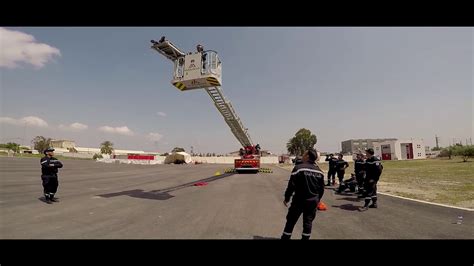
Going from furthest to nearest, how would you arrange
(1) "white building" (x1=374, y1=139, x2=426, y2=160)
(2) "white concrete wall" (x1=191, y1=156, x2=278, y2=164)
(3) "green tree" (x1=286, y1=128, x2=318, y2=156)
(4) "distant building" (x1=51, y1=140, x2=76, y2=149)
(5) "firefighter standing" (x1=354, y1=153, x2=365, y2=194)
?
(4) "distant building" (x1=51, y1=140, x2=76, y2=149)
(3) "green tree" (x1=286, y1=128, x2=318, y2=156)
(1) "white building" (x1=374, y1=139, x2=426, y2=160)
(2) "white concrete wall" (x1=191, y1=156, x2=278, y2=164)
(5) "firefighter standing" (x1=354, y1=153, x2=365, y2=194)

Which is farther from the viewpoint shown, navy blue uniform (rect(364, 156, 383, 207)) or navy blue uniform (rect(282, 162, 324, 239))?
navy blue uniform (rect(364, 156, 383, 207))

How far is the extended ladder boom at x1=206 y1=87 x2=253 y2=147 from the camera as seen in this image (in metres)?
17.0

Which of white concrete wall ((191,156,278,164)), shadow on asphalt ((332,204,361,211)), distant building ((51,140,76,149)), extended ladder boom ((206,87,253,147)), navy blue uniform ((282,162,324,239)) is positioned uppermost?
distant building ((51,140,76,149))

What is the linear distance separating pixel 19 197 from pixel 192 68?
8.32m

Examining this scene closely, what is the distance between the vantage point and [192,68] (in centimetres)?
1166

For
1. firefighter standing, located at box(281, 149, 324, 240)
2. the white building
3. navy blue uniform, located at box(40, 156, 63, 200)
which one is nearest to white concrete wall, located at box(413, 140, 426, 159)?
the white building

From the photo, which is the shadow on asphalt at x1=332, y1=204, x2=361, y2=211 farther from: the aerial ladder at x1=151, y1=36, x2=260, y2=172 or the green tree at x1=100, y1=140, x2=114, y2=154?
the green tree at x1=100, y1=140, x2=114, y2=154

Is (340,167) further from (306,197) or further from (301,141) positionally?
(301,141)

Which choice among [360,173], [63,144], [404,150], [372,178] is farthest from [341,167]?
[63,144]

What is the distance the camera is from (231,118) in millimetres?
21750

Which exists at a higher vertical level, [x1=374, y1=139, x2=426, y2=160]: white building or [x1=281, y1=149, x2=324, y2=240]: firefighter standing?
[x1=374, y1=139, x2=426, y2=160]: white building
